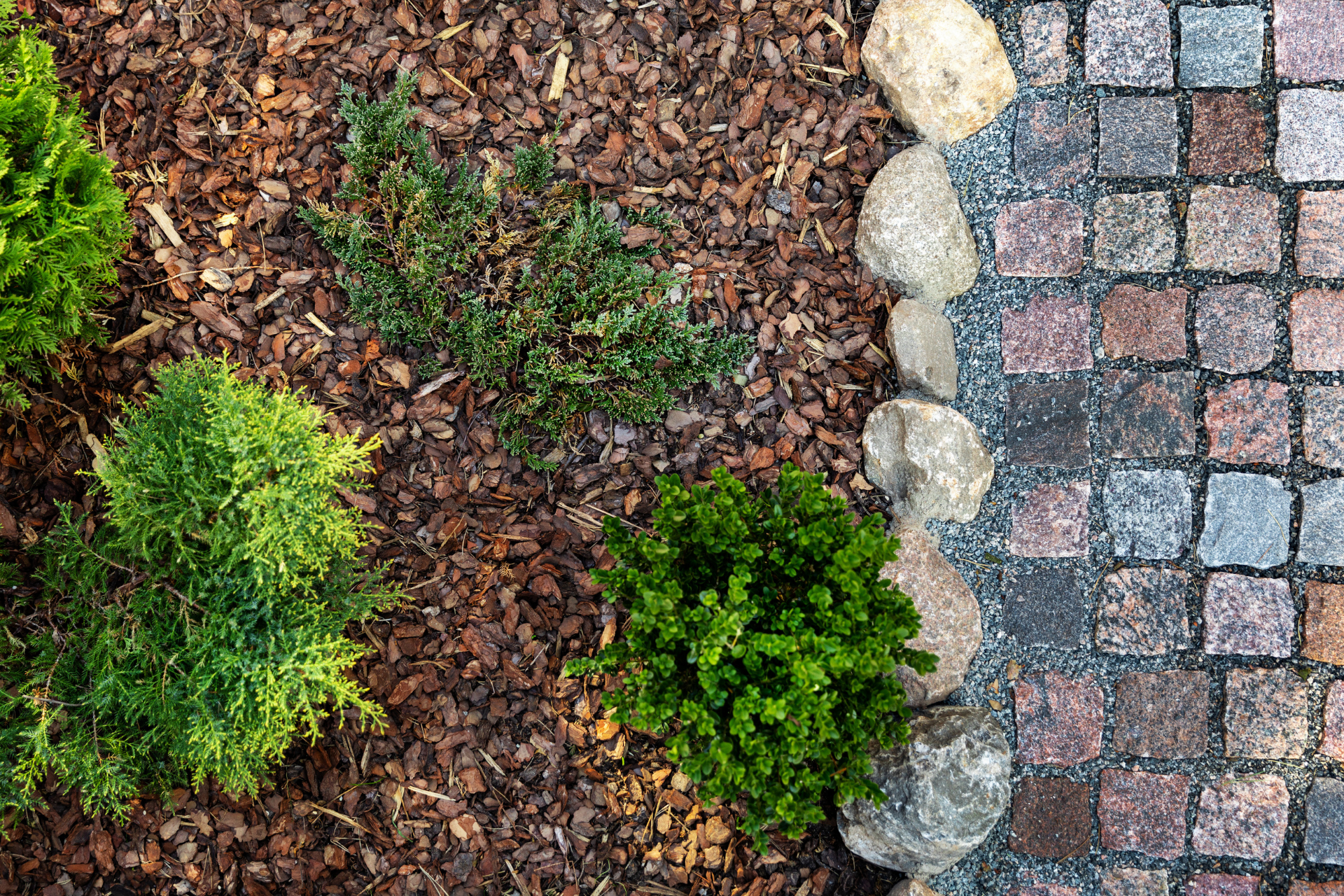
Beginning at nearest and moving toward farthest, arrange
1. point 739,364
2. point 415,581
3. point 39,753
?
point 39,753, point 415,581, point 739,364

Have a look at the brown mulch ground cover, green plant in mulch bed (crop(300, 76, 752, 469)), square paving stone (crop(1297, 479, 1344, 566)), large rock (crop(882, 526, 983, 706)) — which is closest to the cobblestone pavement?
square paving stone (crop(1297, 479, 1344, 566))

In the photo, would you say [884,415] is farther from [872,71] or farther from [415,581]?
[415,581]

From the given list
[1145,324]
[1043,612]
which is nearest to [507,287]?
[1043,612]

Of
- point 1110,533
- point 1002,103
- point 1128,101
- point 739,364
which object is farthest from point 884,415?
point 1128,101

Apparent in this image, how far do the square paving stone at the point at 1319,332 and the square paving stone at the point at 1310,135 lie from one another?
19.1 inches

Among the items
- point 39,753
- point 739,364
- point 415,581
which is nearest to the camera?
point 39,753

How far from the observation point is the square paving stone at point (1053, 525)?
3242 mm

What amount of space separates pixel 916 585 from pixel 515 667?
150 centimetres

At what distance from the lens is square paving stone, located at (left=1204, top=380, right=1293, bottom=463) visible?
324cm

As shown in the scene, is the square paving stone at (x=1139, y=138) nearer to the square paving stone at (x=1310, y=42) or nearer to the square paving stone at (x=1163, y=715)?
the square paving stone at (x=1310, y=42)

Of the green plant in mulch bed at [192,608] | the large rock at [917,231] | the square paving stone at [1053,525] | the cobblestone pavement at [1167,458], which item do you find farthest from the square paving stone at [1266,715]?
the green plant in mulch bed at [192,608]

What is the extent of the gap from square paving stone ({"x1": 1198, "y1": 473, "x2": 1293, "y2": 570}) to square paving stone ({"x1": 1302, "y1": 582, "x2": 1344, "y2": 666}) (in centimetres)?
19

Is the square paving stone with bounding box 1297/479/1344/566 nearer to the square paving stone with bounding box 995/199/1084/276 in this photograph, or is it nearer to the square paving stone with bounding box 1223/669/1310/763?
the square paving stone with bounding box 1223/669/1310/763

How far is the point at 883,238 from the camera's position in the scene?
322cm
